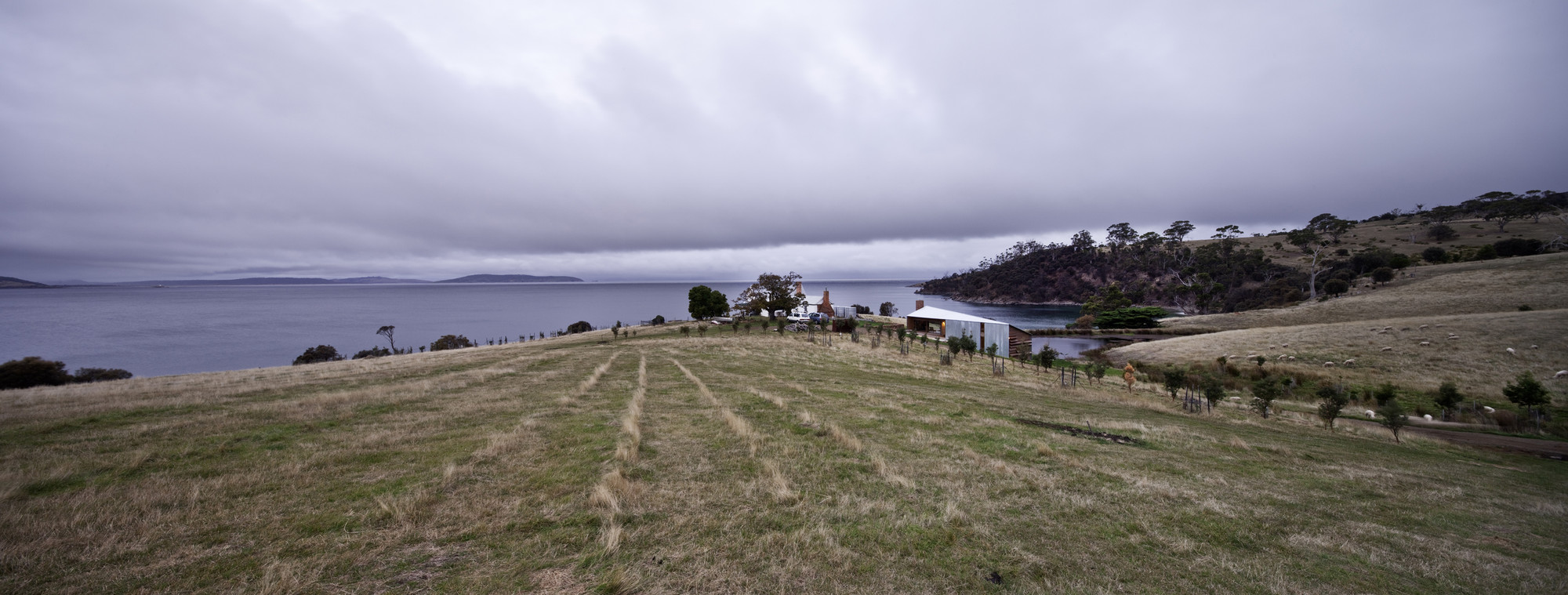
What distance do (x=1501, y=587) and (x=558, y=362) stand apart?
24286 mm

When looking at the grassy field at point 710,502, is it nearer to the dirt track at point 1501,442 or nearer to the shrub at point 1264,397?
the dirt track at point 1501,442

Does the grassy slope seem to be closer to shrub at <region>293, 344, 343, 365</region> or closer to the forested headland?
the forested headland

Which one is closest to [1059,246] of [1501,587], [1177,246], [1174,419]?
[1177,246]

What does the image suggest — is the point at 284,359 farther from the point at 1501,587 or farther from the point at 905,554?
the point at 1501,587

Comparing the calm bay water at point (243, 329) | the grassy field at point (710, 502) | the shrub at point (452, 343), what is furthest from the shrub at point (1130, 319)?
the shrub at point (452, 343)

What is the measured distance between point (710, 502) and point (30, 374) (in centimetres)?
5387

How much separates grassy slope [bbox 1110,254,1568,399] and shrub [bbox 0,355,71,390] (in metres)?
77.7

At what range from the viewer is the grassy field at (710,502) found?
15.7 ft

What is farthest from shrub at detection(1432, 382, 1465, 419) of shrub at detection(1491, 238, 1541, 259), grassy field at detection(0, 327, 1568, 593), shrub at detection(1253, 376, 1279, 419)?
shrub at detection(1491, 238, 1541, 259)

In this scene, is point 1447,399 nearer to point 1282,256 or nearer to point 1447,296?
point 1447,296

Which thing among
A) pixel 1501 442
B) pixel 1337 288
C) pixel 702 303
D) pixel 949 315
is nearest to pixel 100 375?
pixel 702 303

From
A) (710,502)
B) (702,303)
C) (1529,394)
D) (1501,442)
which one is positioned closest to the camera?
(710,502)

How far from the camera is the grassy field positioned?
4.79 m

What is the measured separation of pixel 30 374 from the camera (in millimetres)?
31859
